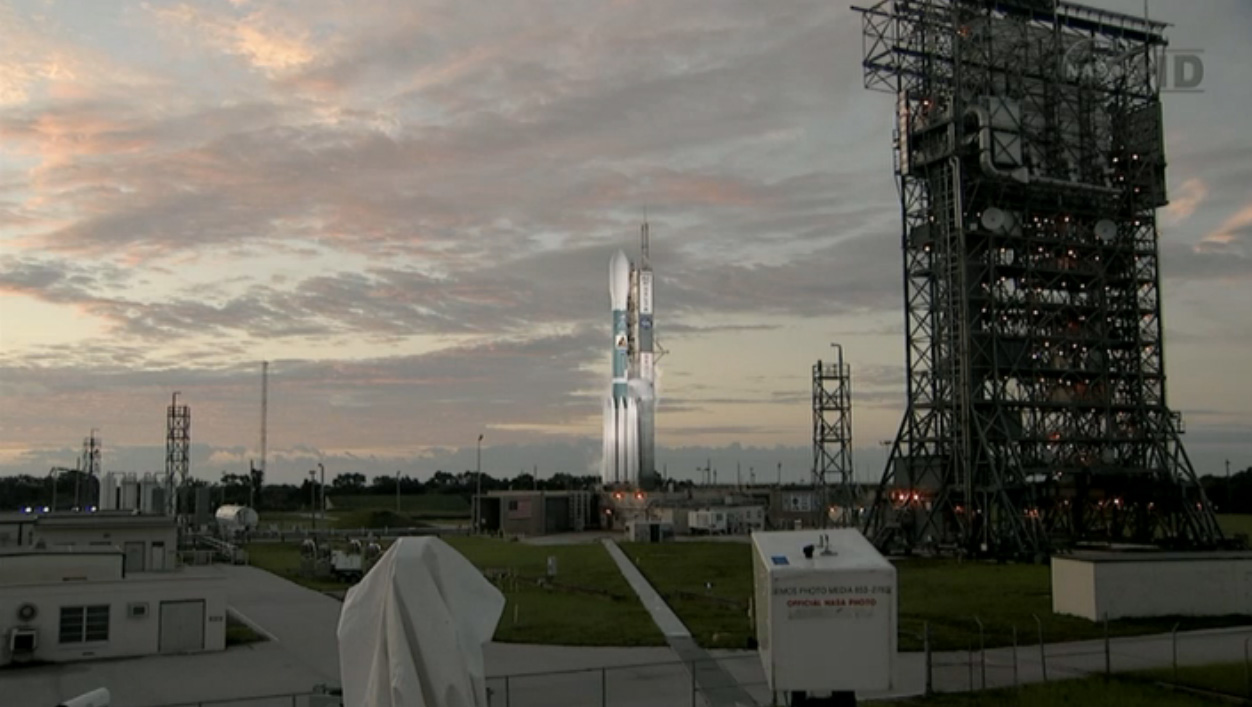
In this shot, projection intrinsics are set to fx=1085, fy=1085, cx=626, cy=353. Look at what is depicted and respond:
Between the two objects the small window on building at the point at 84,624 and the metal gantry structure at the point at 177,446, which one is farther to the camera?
the metal gantry structure at the point at 177,446

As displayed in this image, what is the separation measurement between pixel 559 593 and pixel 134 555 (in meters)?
18.6

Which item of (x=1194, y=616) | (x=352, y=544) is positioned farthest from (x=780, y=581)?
(x=352, y=544)

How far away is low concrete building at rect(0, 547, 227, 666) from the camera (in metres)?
29.7

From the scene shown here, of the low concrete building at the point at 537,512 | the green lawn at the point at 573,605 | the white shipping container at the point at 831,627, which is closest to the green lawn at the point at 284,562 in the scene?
the green lawn at the point at 573,605

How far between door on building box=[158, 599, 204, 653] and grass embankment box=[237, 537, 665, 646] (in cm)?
874

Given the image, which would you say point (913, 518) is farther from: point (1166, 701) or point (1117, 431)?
point (1166, 701)

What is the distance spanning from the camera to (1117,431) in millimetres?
70375

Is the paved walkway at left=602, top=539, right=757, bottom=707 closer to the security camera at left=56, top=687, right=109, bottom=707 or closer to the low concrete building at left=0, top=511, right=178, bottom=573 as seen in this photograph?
the security camera at left=56, top=687, right=109, bottom=707

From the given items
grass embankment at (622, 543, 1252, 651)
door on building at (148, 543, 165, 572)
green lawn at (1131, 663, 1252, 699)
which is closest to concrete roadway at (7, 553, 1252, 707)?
green lawn at (1131, 663, 1252, 699)

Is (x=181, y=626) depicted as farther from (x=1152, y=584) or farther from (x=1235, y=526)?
(x=1235, y=526)

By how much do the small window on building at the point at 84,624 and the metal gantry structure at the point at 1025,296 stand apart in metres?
47.5

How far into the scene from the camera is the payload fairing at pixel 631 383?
373 ft

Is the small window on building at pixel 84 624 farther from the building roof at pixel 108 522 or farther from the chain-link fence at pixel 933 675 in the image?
the building roof at pixel 108 522

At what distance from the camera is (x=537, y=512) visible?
9881 centimetres
